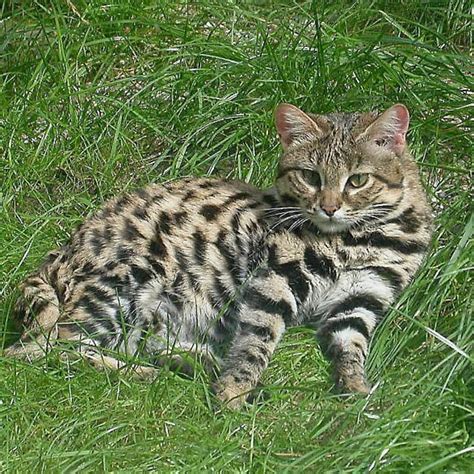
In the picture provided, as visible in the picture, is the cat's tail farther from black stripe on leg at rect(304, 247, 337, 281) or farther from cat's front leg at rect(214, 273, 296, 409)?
black stripe on leg at rect(304, 247, 337, 281)

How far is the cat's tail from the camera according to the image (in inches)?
191

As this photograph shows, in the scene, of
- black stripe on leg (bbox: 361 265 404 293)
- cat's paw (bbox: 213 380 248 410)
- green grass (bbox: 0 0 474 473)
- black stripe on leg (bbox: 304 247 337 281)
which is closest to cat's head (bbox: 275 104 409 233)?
black stripe on leg (bbox: 304 247 337 281)

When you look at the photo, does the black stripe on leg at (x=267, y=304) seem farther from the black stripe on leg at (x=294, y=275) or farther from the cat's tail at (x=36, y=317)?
the cat's tail at (x=36, y=317)

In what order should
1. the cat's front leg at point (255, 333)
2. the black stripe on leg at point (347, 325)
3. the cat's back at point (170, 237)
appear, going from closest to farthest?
the cat's front leg at point (255, 333) → the black stripe on leg at point (347, 325) → the cat's back at point (170, 237)

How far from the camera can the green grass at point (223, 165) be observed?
159 inches

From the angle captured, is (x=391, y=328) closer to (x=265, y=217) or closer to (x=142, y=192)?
(x=265, y=217)

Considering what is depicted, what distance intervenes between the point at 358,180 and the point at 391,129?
273 mm

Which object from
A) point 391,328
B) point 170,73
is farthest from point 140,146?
point 391,328

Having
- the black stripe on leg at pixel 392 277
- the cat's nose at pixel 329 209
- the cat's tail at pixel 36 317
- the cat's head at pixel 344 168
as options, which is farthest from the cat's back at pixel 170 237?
the black stripe on leg at pixel 392 277

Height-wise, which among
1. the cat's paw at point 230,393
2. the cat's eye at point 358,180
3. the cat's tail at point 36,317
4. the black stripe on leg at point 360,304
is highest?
the cat's eye at point 358,180

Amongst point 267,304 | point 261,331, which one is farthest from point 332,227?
point 261,331

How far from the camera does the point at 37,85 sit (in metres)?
6.57

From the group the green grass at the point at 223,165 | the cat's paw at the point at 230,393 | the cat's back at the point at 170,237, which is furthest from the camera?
the cat's back at the point at 170,237

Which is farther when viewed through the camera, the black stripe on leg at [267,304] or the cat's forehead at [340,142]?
the cat's forehead at [340,142]
